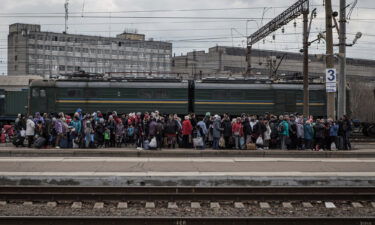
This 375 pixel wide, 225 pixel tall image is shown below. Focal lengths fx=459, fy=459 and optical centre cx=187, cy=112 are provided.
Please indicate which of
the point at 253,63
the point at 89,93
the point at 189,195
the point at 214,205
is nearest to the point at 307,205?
the point at 214,205

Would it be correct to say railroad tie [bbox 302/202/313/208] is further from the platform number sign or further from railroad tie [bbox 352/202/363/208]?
the platform number sign

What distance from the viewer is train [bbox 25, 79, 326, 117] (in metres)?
28.9

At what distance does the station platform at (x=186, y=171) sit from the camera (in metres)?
13.4

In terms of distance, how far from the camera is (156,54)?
11569 centimetres

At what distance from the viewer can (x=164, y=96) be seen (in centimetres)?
2892

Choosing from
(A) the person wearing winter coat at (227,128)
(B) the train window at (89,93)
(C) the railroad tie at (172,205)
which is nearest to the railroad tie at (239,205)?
(C) the railroad tie at (172,205)

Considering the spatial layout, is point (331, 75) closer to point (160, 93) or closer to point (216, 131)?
point (216, 131)

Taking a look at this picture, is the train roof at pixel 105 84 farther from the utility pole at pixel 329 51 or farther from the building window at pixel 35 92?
the utility pole at pixel 329 51

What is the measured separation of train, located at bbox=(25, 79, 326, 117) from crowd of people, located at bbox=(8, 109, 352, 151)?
7.28 m

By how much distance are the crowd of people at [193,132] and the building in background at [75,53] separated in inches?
2714

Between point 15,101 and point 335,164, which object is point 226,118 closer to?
point 335,164

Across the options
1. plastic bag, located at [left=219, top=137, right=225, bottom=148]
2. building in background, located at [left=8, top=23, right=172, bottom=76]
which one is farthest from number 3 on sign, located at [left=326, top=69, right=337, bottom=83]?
building in background, located at [left=8, top=23, right=172, bottom=76]

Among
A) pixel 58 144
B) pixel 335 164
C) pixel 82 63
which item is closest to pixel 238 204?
pixel 335 164

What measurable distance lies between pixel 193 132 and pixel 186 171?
6.65 m
